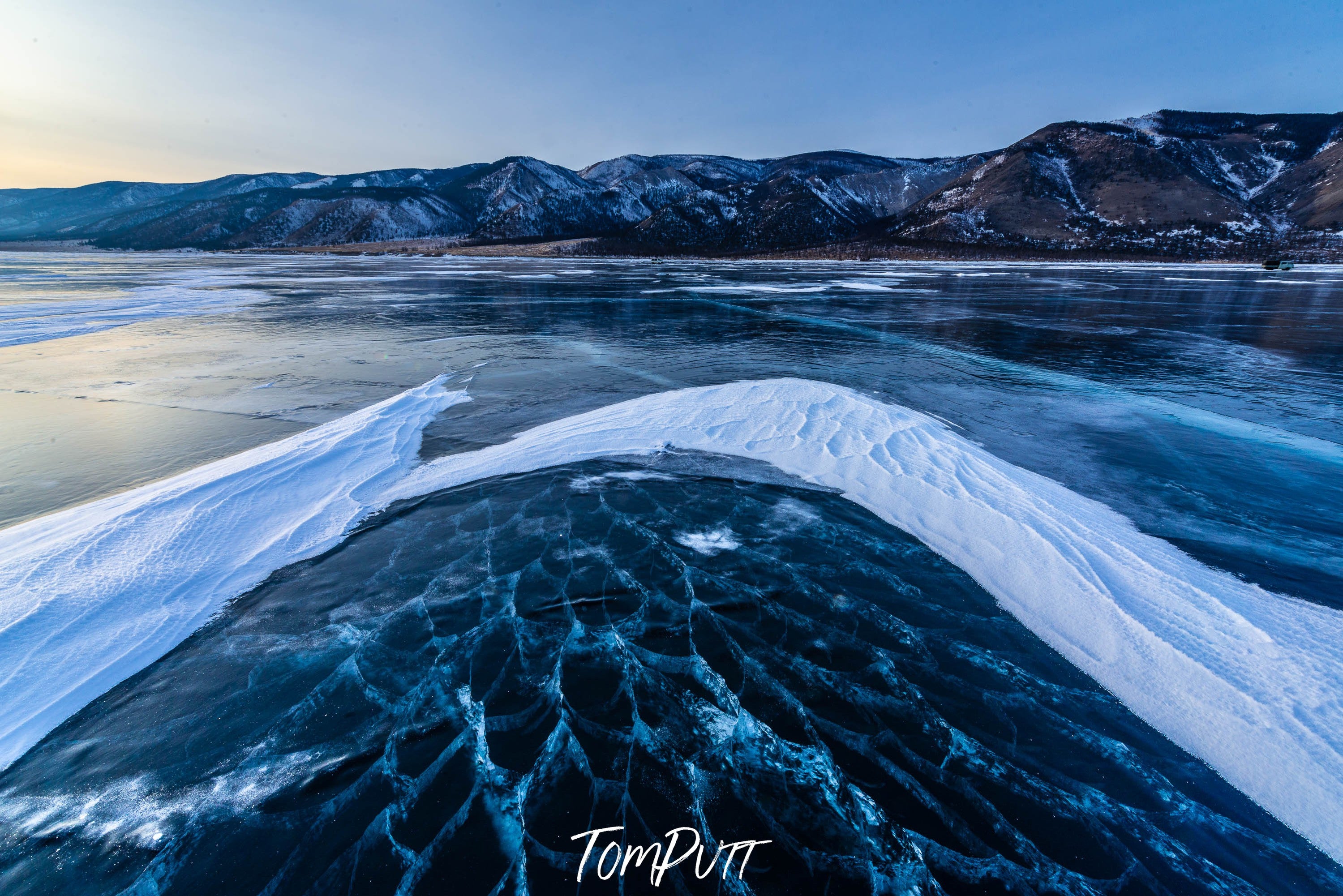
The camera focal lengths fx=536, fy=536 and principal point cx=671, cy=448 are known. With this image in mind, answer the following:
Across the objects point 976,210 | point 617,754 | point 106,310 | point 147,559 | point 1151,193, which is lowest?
point 617,754

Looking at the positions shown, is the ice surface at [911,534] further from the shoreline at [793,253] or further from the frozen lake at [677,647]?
the shoreline at [793,253]

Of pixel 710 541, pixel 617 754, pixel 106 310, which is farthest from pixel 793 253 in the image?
pixel 617 754

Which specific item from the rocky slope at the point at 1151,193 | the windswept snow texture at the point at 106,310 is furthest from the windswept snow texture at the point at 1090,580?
the rocky slope at the point at 1151,193

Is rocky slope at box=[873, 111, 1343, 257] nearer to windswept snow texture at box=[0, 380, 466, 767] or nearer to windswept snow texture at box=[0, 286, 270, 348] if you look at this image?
windswept snow texture at box=[0, 286, 270, 348]

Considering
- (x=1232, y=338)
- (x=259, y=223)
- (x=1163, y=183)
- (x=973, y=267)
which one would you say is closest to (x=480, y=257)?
(x=973, y=267)

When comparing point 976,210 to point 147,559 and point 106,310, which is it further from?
point 147,559
